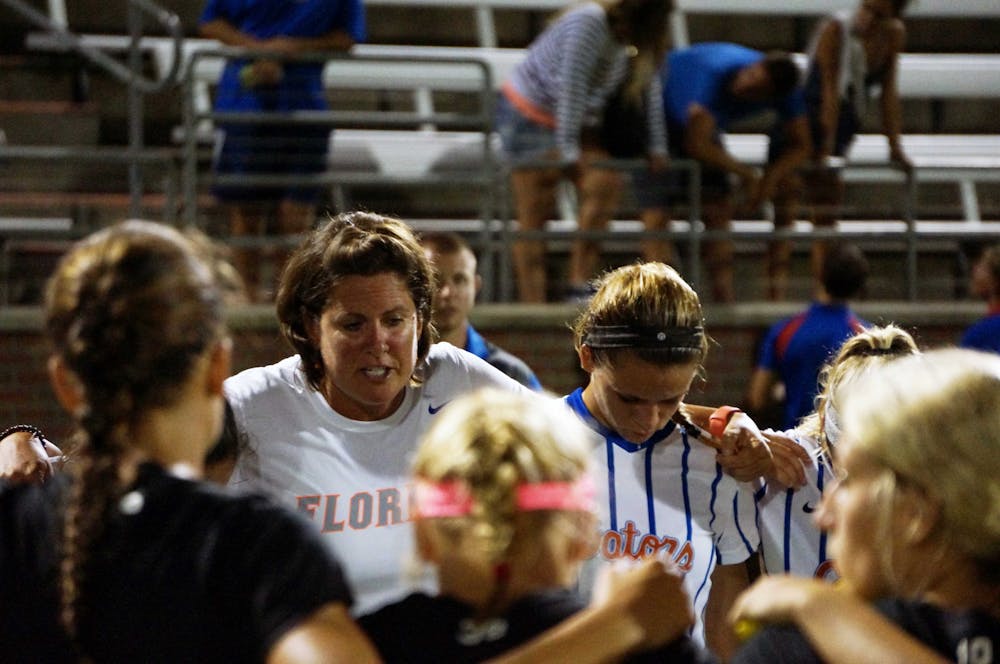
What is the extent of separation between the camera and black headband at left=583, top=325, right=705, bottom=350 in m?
2.76

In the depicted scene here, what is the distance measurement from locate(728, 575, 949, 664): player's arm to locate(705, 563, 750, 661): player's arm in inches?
47.6

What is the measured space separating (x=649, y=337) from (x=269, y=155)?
420 centimetres

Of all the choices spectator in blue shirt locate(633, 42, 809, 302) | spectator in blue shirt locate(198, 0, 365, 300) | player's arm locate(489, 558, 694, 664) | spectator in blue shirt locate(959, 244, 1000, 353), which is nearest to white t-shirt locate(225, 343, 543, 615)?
player's arm locate(489, 558, 694, 664)

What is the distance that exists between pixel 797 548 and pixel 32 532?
1721 millimetres

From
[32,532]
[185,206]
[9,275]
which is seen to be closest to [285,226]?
[185,206]

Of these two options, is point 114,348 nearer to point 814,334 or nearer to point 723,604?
Answer: point 723,604

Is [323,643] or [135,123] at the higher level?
A: [135,123]

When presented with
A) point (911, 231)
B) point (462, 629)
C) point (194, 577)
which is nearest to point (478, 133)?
point (911, 231)

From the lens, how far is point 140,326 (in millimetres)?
1627

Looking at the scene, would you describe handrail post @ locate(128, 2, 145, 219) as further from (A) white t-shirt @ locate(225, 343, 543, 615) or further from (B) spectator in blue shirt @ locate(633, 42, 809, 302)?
(A) white t-shirt @ locate(225, 343, 543, 615)

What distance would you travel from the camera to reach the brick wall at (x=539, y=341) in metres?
6.46

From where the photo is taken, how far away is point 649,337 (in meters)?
2.76

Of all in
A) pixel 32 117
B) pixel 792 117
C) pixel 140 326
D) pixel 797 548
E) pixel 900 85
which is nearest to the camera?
pixel 140 326

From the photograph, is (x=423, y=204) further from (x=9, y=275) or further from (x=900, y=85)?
(x=900, y=85)
